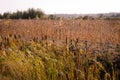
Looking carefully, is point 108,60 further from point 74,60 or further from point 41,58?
point 41,58

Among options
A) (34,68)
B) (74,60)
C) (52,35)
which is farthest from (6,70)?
(52,35)

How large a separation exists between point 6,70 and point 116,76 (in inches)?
92.9

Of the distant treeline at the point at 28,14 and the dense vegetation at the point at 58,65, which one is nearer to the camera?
the dense vegetation at the point at 58,65

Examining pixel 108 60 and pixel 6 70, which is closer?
pixel 108 60

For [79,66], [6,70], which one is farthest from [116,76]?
[6,70]

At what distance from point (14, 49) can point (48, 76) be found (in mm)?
1555

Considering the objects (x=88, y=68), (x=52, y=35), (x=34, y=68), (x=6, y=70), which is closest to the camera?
(x=88, y=68)

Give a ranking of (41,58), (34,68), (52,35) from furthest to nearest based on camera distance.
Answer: (52,35)
(41,58)
(34,68)

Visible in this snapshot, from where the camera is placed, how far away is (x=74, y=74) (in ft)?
16.6

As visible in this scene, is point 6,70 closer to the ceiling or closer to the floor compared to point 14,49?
closer to the floor

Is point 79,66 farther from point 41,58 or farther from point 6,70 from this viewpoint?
point 6,70

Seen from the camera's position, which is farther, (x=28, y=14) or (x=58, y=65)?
(x=28, y=14)

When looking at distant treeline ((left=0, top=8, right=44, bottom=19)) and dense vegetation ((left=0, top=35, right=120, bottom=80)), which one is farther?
distant treeline ((left=0, top=8, right=44, bottom=19))

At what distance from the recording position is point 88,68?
5020mm
